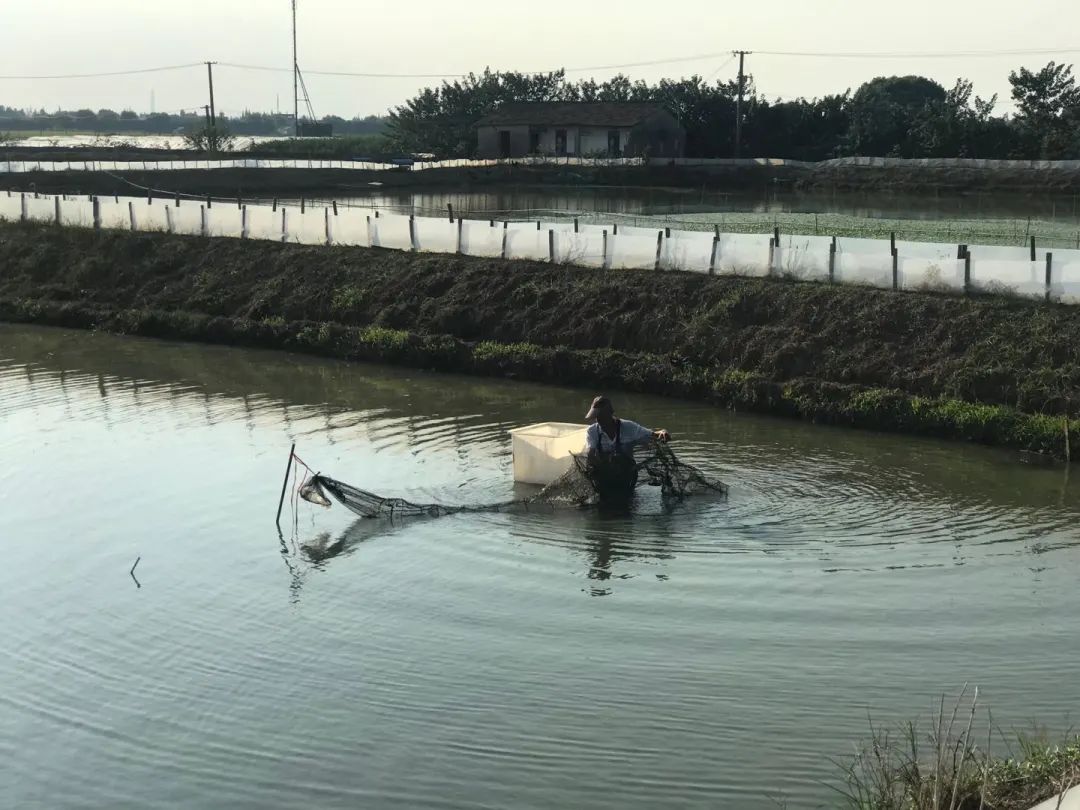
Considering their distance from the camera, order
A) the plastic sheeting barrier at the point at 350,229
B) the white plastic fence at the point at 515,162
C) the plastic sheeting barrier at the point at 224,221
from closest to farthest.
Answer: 1. the plastic sheeting barrier at the point at 350,229
2. the plastic sheeting barrier at the point at 224,221
3. the white plastic fence at the point at 515,162

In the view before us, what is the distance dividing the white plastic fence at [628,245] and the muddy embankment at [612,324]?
56cm

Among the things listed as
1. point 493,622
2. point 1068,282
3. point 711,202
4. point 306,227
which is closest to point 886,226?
point 711,202

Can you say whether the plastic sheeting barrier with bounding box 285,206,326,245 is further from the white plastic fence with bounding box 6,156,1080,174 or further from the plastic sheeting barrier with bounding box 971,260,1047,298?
the white plastic fence with bounding box 6,156,1080,174

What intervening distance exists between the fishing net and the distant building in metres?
63.9

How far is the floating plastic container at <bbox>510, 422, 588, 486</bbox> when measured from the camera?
17.0 m

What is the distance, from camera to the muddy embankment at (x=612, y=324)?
22078 mm

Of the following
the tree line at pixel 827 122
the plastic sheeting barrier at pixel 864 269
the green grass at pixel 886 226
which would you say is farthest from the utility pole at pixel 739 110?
the plastic sheeting barrier at pixel 864 269

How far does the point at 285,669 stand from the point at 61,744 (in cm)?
211

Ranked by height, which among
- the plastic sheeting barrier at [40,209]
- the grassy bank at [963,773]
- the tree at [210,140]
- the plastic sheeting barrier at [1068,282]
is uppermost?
the tree at [210,140]

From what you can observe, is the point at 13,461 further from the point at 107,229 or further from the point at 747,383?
the point at 107,229

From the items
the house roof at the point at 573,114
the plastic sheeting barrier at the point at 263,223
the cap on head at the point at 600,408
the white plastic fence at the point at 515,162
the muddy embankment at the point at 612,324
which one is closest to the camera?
the cap on head at the point at 600,408

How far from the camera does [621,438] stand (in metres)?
16.1

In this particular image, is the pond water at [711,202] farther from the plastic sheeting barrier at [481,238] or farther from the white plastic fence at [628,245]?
the plastic sheeting barrier at [481,238]

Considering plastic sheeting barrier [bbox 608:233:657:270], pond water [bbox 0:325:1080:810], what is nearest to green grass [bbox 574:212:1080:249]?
plastic sheeting barrier [bbox 608:233:657:270]
